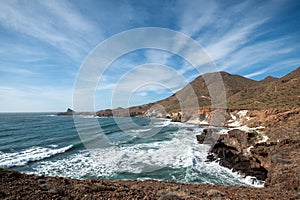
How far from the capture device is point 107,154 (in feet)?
57.9

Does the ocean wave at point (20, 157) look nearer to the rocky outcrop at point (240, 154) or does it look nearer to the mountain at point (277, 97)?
the rocky outcrop at point (240, 154)

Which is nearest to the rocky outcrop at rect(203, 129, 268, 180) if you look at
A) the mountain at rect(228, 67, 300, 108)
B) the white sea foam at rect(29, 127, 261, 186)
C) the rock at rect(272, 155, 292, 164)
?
the white sea foam at rect(29, 127, 261, 186)

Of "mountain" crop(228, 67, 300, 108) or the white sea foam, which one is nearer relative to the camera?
the white sea foam

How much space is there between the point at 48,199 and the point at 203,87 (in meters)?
118

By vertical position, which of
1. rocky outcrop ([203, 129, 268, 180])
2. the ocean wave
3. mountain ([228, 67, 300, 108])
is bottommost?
the ocean wave

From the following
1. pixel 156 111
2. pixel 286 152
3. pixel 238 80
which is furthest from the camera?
pixel 238 80

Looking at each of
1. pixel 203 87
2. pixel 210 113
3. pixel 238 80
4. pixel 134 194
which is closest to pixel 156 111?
pixel 203 87

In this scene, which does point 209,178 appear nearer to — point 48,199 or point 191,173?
point 191,173

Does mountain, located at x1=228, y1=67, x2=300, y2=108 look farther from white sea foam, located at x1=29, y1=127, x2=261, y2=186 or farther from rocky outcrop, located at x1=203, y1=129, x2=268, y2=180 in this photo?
white sea foam, located at x1=29, y1=127, x2=261, y2=186

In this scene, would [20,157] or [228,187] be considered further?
[20,157]

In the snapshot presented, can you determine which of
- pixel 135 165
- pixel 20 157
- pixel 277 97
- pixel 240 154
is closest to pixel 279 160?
pixel 240 154

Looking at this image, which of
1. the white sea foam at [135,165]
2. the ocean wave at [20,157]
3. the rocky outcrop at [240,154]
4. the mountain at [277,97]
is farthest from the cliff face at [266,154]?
the mountain at [277,97]

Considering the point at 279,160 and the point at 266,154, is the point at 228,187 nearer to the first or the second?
the point at 279,160

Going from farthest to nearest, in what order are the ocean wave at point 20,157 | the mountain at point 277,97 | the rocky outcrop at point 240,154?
the mountain at point 277,97 → the ocean wave at point 20,157 → the rocky outcrop at point 240,154
